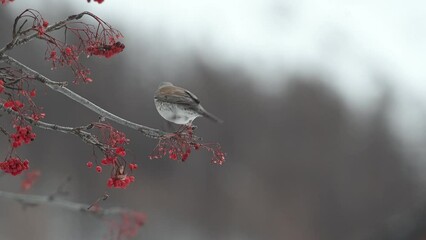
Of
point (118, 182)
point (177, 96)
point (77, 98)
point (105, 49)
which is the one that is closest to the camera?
point (77, 98)

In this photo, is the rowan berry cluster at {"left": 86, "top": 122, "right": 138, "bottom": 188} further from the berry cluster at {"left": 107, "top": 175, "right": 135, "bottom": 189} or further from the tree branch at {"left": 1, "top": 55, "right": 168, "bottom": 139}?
the tree branch at {"left": 1, "top": 55, "right": 168, "bottom": 139}

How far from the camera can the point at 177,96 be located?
4.89m

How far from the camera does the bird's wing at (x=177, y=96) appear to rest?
4.63 m

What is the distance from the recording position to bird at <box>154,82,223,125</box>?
457 centimetres

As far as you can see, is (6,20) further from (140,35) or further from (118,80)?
(140,35)

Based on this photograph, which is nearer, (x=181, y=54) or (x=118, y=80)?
(x=118, y=80)

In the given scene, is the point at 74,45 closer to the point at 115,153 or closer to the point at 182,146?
the point at 115,153

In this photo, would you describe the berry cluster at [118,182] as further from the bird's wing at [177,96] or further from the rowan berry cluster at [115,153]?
the bird's wing at [177,96]

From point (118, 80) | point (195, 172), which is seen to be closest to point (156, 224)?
point (195, 172)

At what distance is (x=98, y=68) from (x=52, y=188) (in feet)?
45.2

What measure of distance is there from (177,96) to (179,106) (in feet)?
0.52

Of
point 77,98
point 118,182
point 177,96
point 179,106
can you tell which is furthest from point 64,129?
point 177,96

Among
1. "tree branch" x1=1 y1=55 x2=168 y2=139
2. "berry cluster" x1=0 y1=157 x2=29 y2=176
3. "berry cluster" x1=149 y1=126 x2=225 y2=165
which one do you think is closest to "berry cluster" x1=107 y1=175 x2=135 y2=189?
"berry cluster" x1=149 y1=126 x2=225 y2=165

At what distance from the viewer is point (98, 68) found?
39.7 metres
